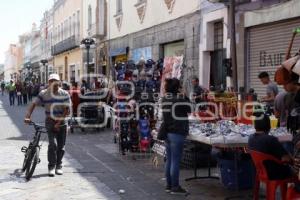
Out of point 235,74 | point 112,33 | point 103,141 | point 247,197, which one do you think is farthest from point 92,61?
point 247,197

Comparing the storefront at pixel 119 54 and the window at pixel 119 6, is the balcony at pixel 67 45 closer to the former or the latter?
the storefront at pixel 119 54

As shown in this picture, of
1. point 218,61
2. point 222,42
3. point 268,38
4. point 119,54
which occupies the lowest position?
point 218,61

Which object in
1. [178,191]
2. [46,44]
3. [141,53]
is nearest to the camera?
[178,191]

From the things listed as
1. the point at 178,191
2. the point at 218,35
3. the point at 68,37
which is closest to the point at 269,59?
the point at 218,35

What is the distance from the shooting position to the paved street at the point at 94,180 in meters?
8.41

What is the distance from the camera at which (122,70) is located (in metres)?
14.1

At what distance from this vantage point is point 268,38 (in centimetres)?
1327

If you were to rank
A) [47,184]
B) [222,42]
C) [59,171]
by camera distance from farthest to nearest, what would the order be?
[222,42] → [59,171] → [47,184]

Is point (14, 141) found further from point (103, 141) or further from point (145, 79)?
point (145, 79)

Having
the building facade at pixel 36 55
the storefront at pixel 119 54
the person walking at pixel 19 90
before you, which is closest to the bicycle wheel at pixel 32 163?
the storefront at pixel 119 54

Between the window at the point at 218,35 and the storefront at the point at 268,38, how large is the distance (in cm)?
157

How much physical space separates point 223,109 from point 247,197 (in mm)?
1772

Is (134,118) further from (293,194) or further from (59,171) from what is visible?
(293,194)

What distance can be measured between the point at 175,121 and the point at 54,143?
2667 mm
